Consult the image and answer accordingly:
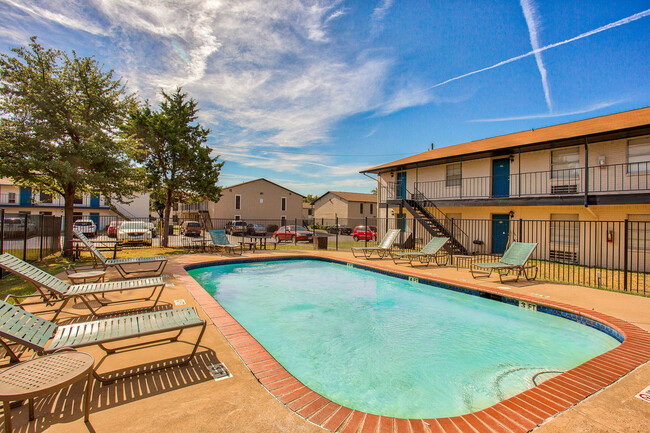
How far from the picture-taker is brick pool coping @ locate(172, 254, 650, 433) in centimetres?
218

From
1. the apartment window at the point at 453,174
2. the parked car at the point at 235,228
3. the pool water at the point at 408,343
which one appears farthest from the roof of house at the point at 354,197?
the pool water at the point at 408,343

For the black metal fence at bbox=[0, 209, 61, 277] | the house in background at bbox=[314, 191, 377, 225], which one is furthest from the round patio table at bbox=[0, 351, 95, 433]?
the house in background at bbox=[314, 191, 377, 225]

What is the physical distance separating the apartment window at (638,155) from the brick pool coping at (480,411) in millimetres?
11310

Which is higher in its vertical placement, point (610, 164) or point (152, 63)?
point (152, 63)

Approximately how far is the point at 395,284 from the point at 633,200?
979 cm

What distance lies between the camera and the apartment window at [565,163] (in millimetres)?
13242

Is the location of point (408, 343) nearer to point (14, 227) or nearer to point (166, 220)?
point (14, 227)

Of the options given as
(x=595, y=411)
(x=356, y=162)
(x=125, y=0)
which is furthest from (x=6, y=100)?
(x=356, y=162)

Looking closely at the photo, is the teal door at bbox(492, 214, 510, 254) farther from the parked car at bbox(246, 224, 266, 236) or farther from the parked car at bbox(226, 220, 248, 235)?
the parked car at bbox(226, 220, 248, 235)

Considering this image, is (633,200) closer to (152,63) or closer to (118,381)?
(118,381)

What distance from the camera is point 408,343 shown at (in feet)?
15.7

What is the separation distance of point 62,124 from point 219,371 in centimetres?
1262

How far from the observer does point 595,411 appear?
2.36 meters

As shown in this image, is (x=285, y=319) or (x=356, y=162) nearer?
(x=285, y=319)
